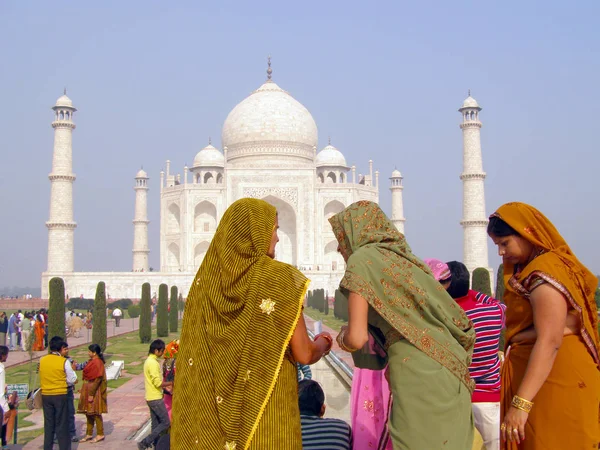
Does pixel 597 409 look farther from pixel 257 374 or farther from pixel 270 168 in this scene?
pixel 270 168

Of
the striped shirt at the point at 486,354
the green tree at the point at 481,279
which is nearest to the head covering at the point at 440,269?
the striped shirt at the point at 486,354

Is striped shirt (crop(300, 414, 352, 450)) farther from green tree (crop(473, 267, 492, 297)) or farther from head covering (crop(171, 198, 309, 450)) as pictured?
green tree (crop(473, 267, 492, 297))

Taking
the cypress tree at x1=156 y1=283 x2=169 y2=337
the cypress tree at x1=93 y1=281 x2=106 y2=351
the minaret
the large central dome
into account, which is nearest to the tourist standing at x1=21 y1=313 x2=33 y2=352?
the cypress tree at x1=93 y1=281 x2=106 y2=351

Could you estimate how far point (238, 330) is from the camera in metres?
1.90

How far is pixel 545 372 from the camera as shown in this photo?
2.10 meters

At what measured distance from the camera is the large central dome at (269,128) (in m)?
29.1

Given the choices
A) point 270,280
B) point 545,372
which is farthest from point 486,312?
point 270,280

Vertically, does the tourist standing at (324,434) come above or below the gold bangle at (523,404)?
below

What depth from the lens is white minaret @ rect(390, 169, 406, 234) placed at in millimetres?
30516

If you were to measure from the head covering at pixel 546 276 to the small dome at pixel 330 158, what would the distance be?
1150 inches

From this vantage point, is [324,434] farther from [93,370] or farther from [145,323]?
[145,323]

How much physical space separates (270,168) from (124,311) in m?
7.81

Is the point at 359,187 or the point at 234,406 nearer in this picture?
the point at 234,406

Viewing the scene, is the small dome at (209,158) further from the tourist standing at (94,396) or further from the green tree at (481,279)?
the tourist standing at (94,396)
